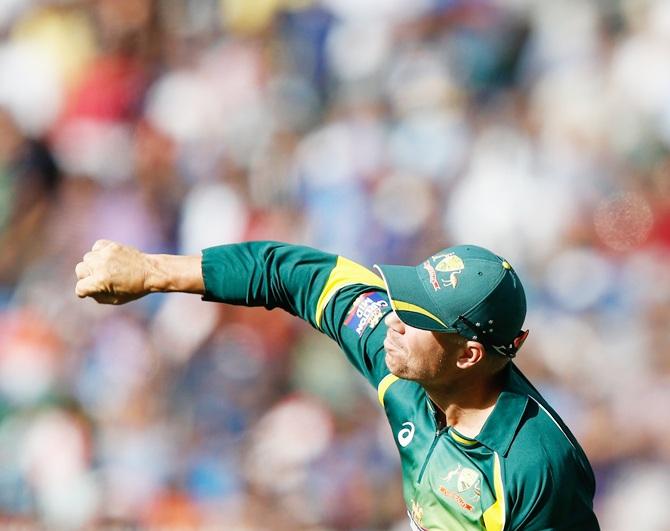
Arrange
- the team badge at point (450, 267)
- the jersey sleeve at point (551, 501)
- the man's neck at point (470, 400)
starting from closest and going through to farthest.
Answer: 1. the jersey sleeve at point (551, 501)
2. the team badge at point (450, 267)
3. the man's neck at point (470, 400)

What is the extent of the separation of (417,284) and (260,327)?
367 cm

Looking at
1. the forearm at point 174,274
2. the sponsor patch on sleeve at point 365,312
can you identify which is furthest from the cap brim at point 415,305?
the forearm at point 174,274

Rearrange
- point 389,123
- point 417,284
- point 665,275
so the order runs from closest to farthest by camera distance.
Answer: point 417,284 → point 665,275 → point 389,123

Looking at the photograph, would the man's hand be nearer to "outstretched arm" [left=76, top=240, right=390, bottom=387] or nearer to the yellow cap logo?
"outstretched arm" [left=76, top=240, right=390, bottom=387]

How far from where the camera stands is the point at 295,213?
6578 millimetres

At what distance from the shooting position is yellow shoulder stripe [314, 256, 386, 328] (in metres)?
3.36

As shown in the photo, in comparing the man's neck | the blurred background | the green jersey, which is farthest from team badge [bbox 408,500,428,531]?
the blurred background

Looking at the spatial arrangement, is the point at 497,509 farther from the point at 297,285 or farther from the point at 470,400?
the point at 297,285

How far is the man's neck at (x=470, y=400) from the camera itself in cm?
304

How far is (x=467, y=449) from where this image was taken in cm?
303

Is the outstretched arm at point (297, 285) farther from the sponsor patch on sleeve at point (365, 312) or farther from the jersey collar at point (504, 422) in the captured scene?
the jersey collar at point (504, 422)

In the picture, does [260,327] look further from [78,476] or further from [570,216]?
[570,216]

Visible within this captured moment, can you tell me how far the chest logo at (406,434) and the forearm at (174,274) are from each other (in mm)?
743

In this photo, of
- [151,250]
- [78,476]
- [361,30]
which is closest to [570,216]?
[361,30]
